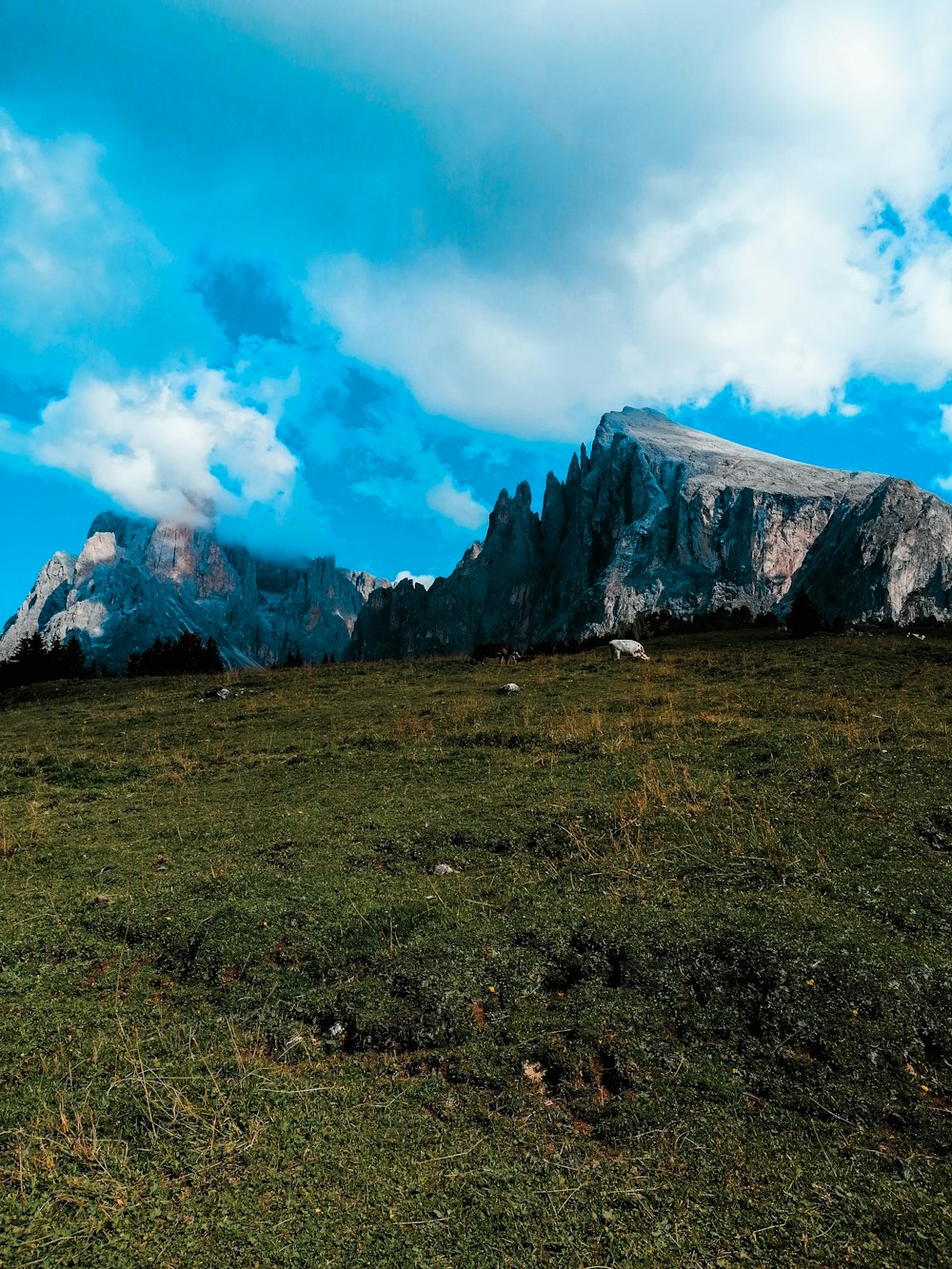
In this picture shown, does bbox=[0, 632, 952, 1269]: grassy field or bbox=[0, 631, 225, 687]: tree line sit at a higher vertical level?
bbox=[0, 631, 225, 687]: tree line

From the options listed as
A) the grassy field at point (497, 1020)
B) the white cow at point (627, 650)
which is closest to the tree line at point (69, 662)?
the white cow at point (627, 650)

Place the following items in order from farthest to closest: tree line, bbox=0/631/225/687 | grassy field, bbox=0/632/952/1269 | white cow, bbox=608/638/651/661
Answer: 1. tree line, bbox=0/631/225/687
2. white cow, bbox=608/638/651/661
3. grassy field, bbox=0/632/952/1269

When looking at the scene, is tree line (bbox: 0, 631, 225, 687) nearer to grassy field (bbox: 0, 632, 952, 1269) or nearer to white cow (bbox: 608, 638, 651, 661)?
white cow (bbox: 608, 638, 651, 661)

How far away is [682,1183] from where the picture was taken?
4.64m

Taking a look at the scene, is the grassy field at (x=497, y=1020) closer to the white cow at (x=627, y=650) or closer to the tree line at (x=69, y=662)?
the white cow at (x=627, y=650)

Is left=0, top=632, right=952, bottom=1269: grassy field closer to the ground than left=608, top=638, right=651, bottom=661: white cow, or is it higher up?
closer to the ground

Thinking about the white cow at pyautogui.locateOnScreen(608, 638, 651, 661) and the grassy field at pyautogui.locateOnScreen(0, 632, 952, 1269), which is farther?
the white cow at pyautogui.locateOnScreen(608, 638, 651, 661)

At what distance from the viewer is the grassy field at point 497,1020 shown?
4.36 metres

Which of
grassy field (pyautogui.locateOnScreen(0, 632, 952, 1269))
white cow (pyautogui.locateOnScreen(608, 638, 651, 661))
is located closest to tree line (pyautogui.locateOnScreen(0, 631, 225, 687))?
white cow (pyautogui.locateOnScreen(608, 638, 651, 661))

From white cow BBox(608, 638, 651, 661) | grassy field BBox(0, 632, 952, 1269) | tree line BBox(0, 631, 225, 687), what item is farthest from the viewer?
tree line BBox(0, 631, 225, 687)

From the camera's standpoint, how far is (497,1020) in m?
6.37

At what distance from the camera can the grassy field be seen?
172 inches

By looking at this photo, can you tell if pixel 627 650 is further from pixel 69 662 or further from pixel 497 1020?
pixel 69 662

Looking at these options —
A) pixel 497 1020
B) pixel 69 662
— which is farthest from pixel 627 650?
pixel 69 662
